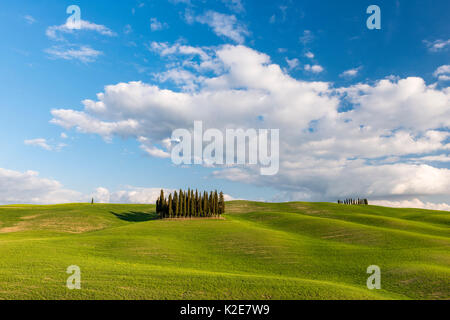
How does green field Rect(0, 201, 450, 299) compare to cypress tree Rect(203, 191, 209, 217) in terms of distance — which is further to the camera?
cypress tree Rect(203, 191, 209, 217)

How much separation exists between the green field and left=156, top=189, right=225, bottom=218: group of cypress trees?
2030 cm

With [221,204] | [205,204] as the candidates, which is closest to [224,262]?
[205,204]

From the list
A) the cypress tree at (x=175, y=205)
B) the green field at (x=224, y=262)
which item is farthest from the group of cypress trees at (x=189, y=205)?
the green field at (x=224, y=262)

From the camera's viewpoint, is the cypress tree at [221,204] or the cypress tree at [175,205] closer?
the cypress tree at [175,205]

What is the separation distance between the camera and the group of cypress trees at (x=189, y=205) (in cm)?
8744

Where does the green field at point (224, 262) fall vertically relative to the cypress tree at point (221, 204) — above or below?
below

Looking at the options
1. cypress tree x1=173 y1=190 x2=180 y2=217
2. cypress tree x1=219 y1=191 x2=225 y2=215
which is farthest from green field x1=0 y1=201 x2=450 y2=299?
cypress tree x1=219 y1=191 x2=225 y2=215

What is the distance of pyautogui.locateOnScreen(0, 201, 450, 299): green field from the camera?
2336cm

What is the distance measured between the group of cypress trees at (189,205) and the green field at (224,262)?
2030 cm

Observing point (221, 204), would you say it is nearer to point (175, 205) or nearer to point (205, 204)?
point (205, 204)

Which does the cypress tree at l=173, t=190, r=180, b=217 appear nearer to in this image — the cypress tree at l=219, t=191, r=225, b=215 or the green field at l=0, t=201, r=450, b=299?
the cypress tree at l=219, t=191, r=225, b=215

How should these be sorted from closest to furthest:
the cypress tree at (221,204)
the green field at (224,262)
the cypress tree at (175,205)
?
the green field at (224,262) → the cypress tree at (175,205) → the cypress tree at (221,204)

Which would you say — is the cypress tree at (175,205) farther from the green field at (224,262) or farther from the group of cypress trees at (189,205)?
the green field at (224,262)
